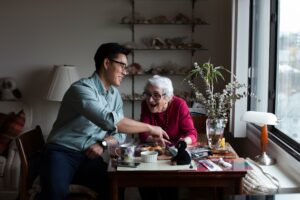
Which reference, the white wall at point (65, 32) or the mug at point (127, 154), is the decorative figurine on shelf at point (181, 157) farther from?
the white wall at point (65, 32)

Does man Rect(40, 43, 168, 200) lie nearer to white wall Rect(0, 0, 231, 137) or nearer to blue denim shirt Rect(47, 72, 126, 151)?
blue denim shirt Rect(47, 72, 126, 151)

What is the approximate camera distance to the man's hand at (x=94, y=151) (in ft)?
8.57

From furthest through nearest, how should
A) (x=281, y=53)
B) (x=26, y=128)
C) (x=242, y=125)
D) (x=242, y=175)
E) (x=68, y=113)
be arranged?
(x=26, y=128) → (x=242, y=125) → (x=281, y=53) → (x=68, y=113) → (x=242, y=175)

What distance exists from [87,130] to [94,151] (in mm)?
136

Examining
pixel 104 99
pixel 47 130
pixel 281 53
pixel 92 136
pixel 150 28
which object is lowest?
pixel 47 130

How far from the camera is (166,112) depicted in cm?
304

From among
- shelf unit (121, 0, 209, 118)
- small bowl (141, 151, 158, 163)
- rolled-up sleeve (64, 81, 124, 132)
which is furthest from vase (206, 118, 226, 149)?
shelf unit (121, 0, 209, 118)

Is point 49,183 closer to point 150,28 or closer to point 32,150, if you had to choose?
point 32,150

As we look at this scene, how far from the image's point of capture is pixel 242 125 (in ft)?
12.6

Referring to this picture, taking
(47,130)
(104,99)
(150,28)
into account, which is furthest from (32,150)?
(150,28)

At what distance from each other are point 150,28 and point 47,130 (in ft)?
5.13

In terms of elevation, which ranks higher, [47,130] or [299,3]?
[299,3]

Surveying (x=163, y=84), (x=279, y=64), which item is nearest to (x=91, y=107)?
(x=163, y=84)

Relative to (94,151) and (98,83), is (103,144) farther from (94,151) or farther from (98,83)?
(98,83)
